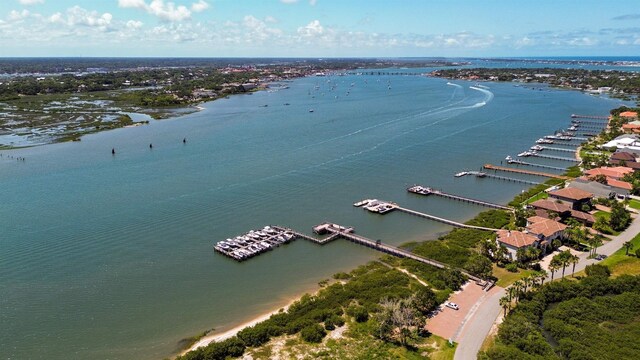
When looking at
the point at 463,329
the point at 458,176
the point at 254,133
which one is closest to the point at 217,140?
the point at 254,133

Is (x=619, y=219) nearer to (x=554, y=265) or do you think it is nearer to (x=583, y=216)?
(x=583, y=216)

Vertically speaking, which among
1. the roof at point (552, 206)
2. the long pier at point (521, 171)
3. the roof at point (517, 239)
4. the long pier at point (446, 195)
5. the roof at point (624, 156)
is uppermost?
the roof at point (624, 156)

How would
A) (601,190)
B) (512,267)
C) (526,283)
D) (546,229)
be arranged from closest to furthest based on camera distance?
1. (526,283)
2. (512,267)
3. (546,229)
4. (601,190)

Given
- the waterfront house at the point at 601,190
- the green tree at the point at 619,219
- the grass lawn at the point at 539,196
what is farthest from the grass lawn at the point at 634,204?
the grass lawn at the point at 539,196

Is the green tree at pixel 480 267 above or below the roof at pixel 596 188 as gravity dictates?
below

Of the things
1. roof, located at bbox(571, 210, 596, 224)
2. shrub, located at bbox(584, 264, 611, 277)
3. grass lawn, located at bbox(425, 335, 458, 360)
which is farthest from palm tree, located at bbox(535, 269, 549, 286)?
roof, located at bbox(571, 210, 596, 224)

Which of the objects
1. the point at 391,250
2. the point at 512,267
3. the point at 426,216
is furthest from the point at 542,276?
the point at 426,216

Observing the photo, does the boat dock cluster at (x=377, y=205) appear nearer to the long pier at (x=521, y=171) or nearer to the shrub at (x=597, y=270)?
the shrub at (x=597, y=270)
